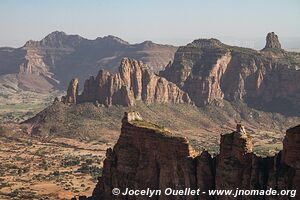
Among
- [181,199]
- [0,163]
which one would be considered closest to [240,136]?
[181,199]

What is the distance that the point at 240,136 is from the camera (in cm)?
6303

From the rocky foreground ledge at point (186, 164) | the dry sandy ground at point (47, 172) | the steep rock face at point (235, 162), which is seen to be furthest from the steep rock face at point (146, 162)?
the dry sandy ground at point (47, 172)

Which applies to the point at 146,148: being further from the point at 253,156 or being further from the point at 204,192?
the point at 253,156

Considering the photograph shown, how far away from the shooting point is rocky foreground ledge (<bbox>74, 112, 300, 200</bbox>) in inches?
2338

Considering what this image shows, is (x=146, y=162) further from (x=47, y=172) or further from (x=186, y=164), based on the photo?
(x=47, y=172)

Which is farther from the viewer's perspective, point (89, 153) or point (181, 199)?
point (89, 153)

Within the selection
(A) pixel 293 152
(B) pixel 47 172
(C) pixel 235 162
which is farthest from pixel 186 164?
(B) pixel 47 172

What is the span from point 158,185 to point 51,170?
98.1 metres

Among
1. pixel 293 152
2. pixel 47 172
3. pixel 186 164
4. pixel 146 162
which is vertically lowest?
pixel 47 172

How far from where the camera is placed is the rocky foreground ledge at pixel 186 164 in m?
59.4

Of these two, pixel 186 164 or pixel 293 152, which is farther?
pixel 186 164

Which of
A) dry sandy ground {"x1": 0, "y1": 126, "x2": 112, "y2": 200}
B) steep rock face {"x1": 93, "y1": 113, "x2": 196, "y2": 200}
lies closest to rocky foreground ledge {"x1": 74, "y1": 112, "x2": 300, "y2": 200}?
steep rock face {"x1": 93, "y1": 113, "x2": 196, "y2": 200}

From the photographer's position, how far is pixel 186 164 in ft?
223

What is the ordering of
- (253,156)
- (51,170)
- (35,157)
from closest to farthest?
(253,156), (51,170), (35,157)
